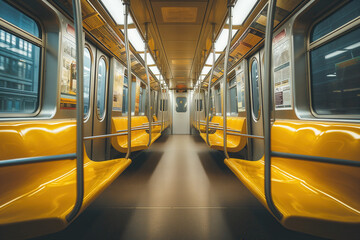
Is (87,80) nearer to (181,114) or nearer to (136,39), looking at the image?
(136,39)

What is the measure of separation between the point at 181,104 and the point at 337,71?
6.61 m

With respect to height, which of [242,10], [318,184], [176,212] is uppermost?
[242,10]

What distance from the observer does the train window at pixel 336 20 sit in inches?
50.5

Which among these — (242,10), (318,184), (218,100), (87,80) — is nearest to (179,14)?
(242,10)

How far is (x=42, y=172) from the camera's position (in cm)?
124

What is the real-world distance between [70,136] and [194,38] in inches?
107

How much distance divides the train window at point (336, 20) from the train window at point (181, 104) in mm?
6304

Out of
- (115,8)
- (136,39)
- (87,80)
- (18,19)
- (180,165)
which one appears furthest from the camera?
(136,39)

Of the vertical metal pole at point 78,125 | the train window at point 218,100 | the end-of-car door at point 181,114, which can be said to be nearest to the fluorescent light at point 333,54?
the vertical metal pole at point 78,125

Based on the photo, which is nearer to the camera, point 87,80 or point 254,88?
point 87,80

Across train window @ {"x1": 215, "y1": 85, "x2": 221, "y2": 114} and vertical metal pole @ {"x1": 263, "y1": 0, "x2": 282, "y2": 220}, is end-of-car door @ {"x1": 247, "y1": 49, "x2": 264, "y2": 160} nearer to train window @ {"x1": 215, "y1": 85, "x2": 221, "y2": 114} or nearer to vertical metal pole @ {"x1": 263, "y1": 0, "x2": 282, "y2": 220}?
vertical metal pole @ {"x1": 263, "y1": 0, "x2": 282, "y2": 220}

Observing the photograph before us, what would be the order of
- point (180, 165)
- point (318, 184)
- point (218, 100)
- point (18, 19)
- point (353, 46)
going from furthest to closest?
point (218, 100) → point (180, 165) → point (18, 19) → point (353, 46) → point (318, 184)

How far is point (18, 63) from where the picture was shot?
143 cm

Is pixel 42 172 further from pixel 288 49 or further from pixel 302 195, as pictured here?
pixel 288 49
